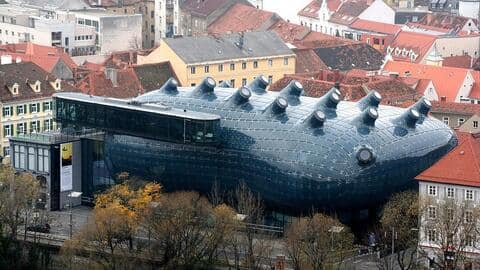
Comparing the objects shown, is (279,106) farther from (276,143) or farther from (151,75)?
(151,75)

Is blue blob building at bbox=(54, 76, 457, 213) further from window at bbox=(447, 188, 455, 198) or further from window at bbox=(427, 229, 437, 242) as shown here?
window at bbox=(427, 229, 437, 242)

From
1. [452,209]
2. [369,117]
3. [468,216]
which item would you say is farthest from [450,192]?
[369,117]

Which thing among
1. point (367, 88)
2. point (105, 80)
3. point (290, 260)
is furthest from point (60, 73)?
point (290, 260)

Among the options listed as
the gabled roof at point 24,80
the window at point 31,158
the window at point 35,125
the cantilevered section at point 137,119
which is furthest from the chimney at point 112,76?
the window at point 31,158

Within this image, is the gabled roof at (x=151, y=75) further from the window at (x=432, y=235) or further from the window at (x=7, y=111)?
the window at (x=432, y=235)

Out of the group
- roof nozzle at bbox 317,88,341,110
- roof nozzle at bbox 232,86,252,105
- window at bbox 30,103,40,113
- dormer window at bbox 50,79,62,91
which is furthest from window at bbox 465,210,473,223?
dormer window at bbox 50,79,62,91

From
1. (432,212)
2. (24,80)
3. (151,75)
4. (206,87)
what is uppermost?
(206,87)

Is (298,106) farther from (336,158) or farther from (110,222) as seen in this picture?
(110,222)
